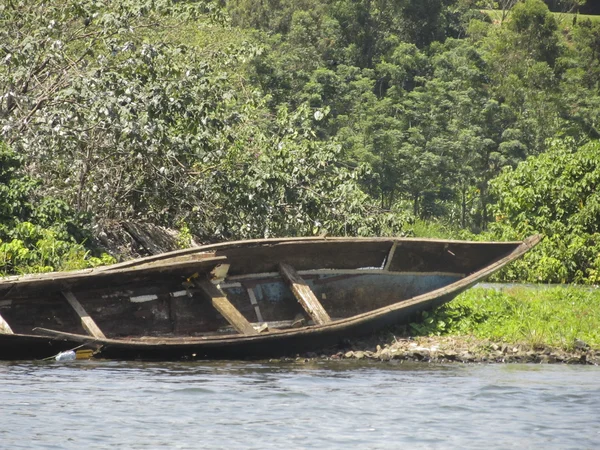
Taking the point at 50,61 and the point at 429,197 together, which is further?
the point at 429,197

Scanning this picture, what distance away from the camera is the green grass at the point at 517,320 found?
12.2 metres

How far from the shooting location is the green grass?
12.2m

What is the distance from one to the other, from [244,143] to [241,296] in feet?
18.3

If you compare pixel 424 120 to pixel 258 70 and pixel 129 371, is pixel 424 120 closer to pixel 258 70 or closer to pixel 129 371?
pixel 258 70

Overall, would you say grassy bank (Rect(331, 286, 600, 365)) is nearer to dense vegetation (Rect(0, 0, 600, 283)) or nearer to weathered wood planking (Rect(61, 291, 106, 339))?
weathered wood planking (Rect(61, 291, 106, 339))

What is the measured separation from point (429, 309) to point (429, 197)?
23.9 meters

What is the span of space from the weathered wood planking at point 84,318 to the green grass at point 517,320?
148 inches

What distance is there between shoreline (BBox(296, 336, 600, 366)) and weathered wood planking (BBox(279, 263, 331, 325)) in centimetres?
42

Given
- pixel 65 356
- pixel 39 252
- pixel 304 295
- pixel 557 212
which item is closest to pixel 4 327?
pixel 65 356

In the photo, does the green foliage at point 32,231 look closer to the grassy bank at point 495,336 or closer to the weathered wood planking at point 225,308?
the weathered wood planking at point 225,308

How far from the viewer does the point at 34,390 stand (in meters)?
9.86

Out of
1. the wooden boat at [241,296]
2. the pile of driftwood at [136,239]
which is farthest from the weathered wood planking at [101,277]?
the pile of driftwood at [136,239]

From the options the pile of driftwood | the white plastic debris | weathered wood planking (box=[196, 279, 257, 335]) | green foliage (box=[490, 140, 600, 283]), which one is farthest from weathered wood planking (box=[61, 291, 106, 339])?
green foliage (box=[490, 140, 600, 283])

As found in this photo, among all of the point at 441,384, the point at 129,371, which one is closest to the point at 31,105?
the point at 129,371
